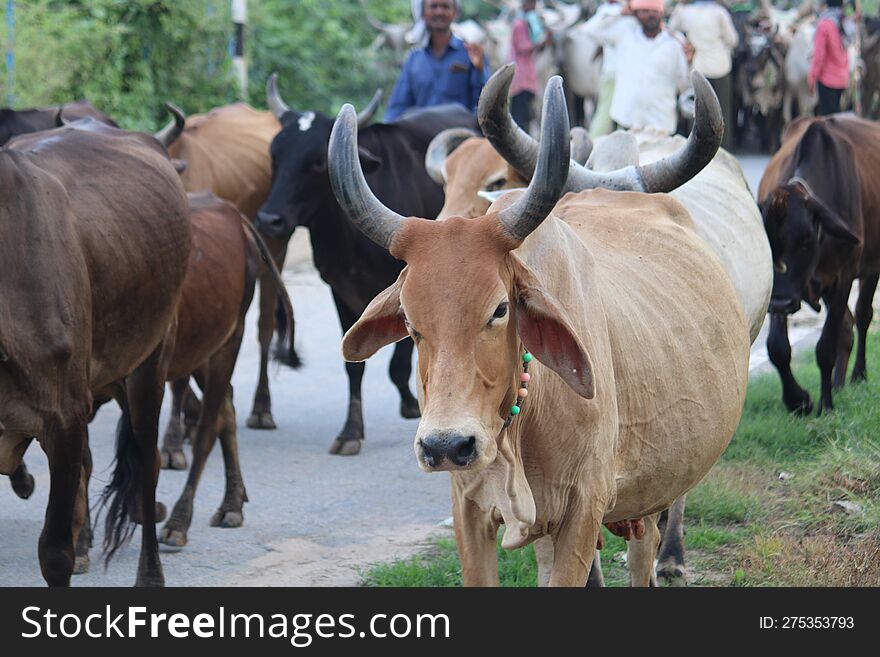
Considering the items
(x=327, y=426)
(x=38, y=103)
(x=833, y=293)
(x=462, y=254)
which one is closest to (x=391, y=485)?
(x=327, y=426)

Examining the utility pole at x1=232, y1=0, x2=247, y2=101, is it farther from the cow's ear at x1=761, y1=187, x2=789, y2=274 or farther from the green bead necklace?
the green bead necklace

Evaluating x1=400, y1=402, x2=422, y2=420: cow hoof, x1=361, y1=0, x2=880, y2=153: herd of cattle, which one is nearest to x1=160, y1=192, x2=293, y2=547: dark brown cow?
x1=400, y1=402, x2=422, y2=420: cow hoof

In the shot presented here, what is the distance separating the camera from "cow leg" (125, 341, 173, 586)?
541 centimetres

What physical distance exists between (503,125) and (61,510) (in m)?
1.95

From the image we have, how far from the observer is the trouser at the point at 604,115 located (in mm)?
9844

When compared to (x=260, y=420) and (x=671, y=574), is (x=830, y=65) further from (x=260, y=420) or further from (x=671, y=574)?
(x=671, y=574)

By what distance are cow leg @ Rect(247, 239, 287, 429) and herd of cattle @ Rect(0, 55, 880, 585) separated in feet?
0.28

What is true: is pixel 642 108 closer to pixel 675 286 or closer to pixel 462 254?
pixel 675 286

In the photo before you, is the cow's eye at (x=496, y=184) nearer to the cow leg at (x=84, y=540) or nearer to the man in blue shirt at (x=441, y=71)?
the cow leg at (x=84, y=540)

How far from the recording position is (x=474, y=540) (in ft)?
12.6

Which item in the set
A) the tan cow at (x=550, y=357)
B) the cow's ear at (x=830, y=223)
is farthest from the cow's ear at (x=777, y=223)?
the tan cow at (x=550, y=357)

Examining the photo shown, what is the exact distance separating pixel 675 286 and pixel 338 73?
13587 millimetres

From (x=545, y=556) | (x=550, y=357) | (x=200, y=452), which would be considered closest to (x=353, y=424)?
(x=200, y=452)

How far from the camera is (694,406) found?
4.24m
